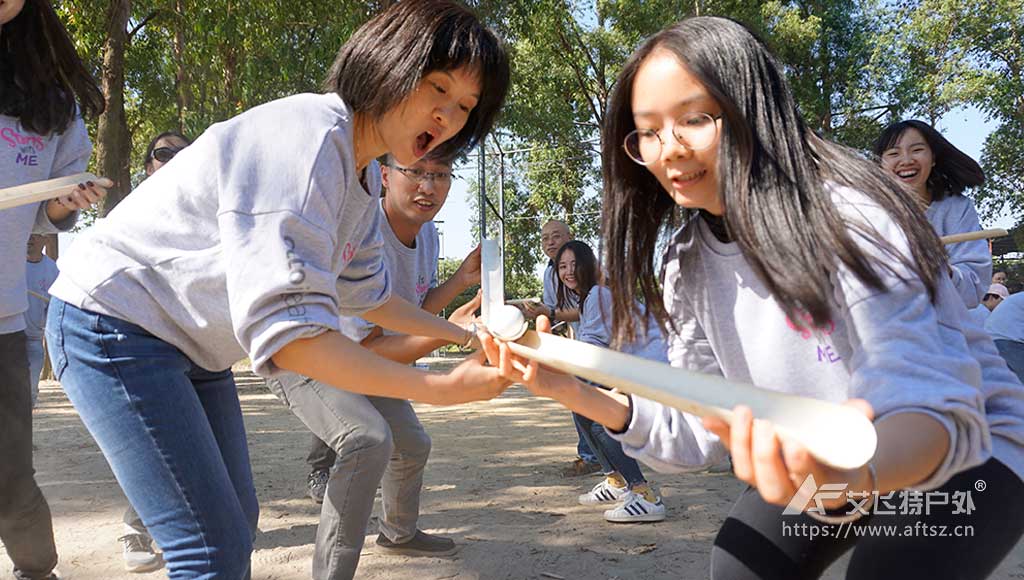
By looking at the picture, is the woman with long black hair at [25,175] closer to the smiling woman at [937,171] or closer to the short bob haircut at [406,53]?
the short bob haircut at [406,53]

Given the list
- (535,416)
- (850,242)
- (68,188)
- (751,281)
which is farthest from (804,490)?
(535,416)

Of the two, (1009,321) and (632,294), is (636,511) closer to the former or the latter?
(632,294)

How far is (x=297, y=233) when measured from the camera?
1646 mm

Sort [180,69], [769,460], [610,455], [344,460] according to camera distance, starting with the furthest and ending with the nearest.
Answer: [180,69] < [610,455] < [344,460] < [769,460]

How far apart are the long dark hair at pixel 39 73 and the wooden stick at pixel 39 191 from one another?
1.12 ft

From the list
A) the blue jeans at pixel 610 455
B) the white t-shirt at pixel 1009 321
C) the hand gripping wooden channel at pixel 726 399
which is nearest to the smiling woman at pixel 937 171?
the white t-shirt at pixel 1009 321

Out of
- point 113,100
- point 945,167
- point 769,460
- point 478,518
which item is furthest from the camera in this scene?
point 113,100

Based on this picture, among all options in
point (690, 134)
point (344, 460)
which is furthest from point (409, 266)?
point (690, 134)

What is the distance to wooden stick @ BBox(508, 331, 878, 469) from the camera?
985 mm

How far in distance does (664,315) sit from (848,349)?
51cm

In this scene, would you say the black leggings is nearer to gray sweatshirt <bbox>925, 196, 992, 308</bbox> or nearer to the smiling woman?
gray sweatshirt <bbox>925, 196, 992, 308</bbox>

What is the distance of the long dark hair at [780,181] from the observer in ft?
4.87

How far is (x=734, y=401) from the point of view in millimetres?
1122

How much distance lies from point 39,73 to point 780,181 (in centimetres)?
243
